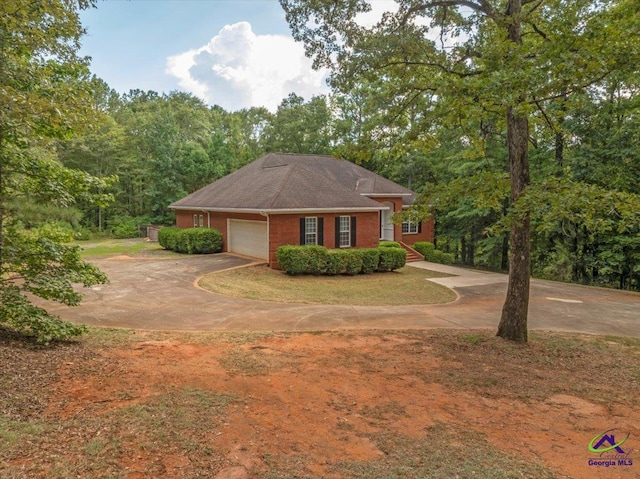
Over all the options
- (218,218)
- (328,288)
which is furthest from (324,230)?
(218,218)

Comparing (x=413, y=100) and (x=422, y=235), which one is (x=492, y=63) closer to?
(x=413, y=100)

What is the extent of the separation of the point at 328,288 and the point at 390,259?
4.90m

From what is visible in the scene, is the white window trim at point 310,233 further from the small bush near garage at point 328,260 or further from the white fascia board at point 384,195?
the white fascia board at point 384,195

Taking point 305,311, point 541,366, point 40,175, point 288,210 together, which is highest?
point 40,175

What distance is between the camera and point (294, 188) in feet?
67.2

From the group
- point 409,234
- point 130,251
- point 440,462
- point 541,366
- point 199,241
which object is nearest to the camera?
point 440,462

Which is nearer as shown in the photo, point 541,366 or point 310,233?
point 541,366

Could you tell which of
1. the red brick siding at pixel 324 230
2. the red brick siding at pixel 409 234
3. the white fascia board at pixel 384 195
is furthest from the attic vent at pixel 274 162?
the red brick siding at pixel 324 230

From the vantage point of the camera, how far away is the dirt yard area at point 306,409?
379cm

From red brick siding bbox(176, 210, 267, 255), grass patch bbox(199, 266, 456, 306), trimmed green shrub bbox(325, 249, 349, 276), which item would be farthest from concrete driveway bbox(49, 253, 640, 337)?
red brick siding bbox(176, 210, 267, 255)

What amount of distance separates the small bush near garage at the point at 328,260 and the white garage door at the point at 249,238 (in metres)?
2.32

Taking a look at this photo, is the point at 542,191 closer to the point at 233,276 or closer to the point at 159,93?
the point at 233,276

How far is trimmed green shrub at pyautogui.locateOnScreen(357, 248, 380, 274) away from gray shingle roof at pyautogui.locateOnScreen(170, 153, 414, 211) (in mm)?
2760

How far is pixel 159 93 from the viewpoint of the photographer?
7469 centimetres
